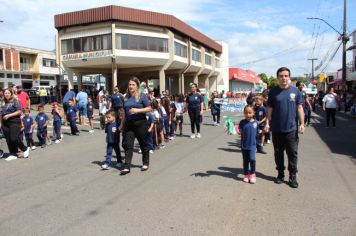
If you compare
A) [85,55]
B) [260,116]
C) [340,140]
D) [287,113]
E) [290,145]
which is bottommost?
[340,140]

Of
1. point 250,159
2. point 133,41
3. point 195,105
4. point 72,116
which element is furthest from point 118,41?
point 250,159

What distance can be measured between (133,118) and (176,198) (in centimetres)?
211

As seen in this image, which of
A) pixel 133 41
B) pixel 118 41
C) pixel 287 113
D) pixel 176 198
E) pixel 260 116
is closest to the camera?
pixel 176 198

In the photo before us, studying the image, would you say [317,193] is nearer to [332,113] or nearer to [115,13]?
[332,113]

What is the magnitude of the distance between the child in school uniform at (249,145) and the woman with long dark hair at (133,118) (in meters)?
1.80

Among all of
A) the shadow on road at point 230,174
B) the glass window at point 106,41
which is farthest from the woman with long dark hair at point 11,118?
the glass window at point 106,41

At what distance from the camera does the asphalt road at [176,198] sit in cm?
425

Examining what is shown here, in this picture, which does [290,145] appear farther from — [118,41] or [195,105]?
[118,41]

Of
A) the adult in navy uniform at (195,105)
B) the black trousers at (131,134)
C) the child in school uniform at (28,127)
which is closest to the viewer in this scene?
the black trousers at (131,134)

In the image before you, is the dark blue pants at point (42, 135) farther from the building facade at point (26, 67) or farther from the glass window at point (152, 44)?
the building facade at point (26, 67)

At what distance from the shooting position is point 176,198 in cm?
534

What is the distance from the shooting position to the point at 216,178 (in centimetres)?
651

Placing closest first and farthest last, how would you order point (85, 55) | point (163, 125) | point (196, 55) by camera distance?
point (163, 125)
point (85, 55)
point (196, 55)

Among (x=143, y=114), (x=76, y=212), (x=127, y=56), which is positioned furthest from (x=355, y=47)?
(x=76, y=212)
